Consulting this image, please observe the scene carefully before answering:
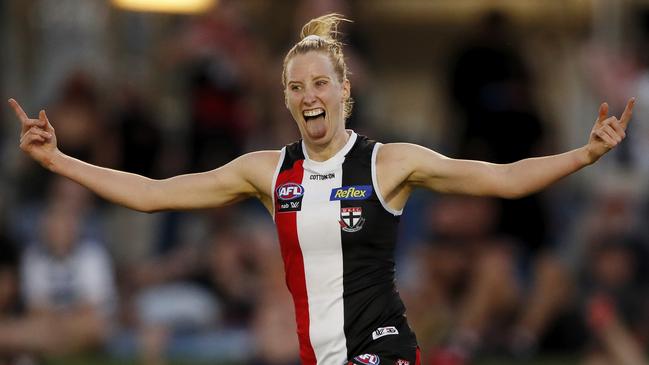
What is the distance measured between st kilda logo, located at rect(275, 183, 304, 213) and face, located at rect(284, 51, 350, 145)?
26 cm

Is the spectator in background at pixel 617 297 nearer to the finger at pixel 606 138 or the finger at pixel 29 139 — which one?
the finger at pixel 606 138

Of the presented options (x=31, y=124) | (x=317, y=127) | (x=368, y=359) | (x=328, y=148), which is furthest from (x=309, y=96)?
(x=31, y=124)

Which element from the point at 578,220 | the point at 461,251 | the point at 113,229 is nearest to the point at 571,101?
the point at 578,220

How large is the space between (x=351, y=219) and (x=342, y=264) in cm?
22

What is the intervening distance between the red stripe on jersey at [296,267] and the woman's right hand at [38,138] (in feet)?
3.82

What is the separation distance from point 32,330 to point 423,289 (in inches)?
138

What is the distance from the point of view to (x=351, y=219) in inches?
262

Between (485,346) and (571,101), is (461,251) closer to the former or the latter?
(485,346)

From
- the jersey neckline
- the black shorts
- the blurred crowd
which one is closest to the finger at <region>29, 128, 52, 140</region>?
the jersey neckline

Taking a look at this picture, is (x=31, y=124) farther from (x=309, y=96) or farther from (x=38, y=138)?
(x=309, y=96)

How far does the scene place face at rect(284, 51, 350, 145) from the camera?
6.82 meters

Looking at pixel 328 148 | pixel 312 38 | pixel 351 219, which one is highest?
pixel 312 38

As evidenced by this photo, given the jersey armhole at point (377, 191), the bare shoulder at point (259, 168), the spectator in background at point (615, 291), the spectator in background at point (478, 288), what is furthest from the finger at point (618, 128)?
the spectator in background at point (478, 288)

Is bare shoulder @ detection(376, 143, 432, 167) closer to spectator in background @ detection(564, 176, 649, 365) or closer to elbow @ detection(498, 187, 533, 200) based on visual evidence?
elbow @ detection(498, 187, 533, 200)
